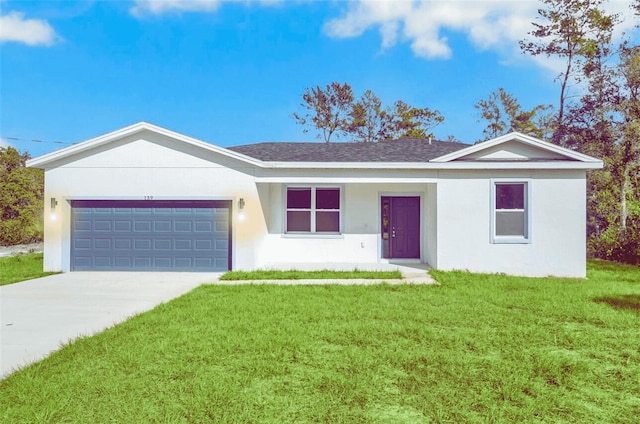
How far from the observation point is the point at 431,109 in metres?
31.3

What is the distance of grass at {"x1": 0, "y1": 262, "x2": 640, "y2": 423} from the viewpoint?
3.08 meters

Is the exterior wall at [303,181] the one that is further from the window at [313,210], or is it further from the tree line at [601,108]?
the tree line at [601,108]

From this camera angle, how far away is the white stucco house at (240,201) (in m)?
9.79

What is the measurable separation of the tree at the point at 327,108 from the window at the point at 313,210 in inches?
803

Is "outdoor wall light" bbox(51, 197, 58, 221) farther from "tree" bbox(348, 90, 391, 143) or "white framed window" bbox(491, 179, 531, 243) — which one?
"tree" bbox(348, 90, 391, 143)

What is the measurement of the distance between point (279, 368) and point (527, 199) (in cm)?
910

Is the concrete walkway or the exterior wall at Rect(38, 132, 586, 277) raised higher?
A: the exterior wall at Rect(38, 132, 586, 277)

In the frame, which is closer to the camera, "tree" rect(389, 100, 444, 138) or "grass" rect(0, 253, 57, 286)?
"grass" rect(0, 253, 57, 286)

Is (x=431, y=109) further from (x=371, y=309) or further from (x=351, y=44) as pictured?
(x=371, y=309)

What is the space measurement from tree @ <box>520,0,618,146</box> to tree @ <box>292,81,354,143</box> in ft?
47.6

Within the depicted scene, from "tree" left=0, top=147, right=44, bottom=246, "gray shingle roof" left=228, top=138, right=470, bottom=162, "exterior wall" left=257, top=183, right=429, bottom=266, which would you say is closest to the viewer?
"gray shingle roof" left=228, top=138, right=470, bottom=162

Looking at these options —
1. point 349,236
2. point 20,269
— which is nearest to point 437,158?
point 349,236

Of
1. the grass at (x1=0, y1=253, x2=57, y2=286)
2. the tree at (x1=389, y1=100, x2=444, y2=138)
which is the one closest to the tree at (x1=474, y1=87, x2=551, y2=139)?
the tree at (x1=389, y1=100, x2=444, y2=138)

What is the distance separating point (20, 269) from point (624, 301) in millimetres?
16098
